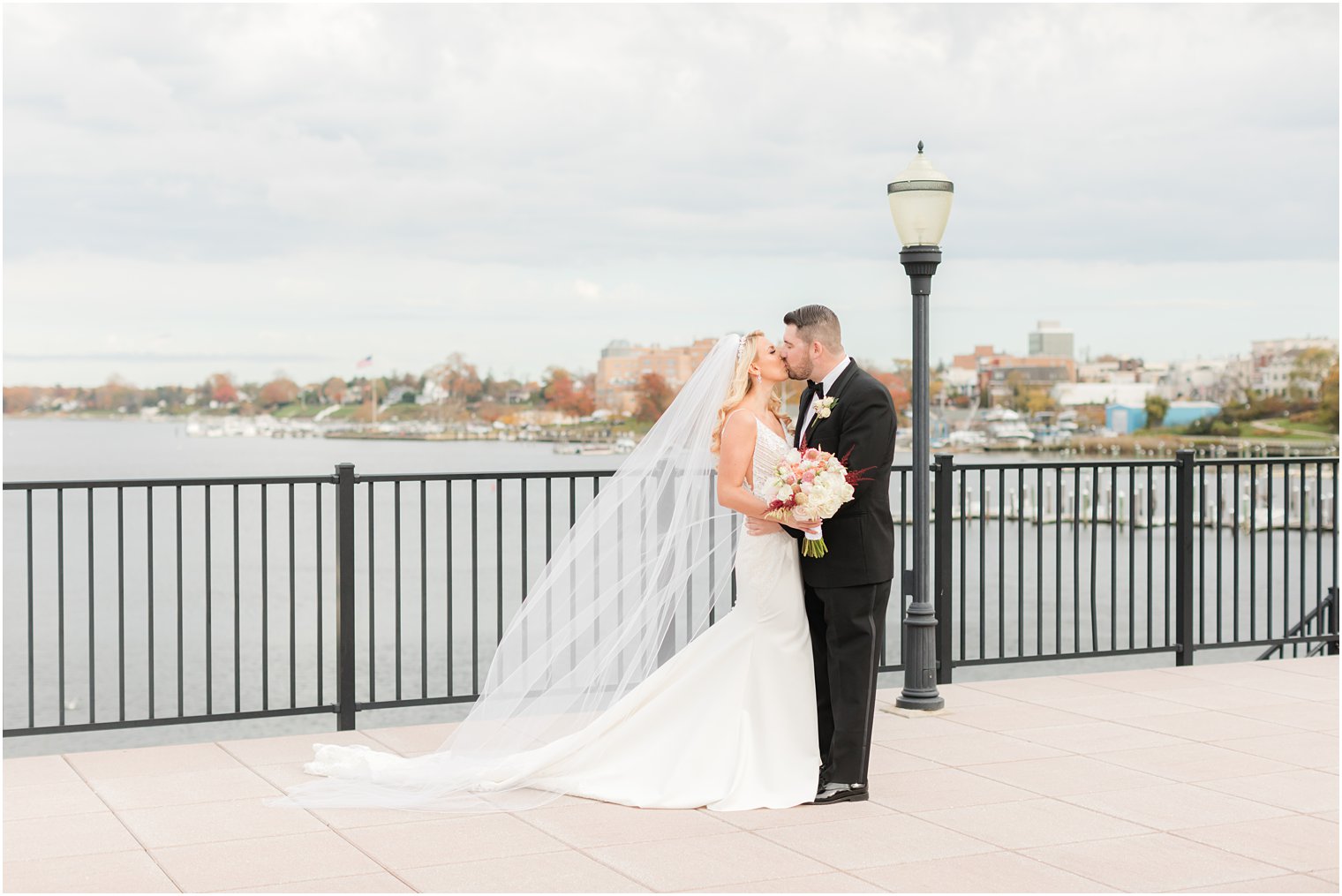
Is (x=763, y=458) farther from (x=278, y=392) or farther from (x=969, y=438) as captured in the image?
(x=278, y=392)

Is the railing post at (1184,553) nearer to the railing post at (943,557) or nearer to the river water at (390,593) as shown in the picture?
the river water at (390,593)

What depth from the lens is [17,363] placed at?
67.3 metres

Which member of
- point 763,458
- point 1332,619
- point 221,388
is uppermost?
point 221,388

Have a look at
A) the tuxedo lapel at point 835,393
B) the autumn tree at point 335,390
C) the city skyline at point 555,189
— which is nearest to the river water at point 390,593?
the tuxedo lapel at point 835,393

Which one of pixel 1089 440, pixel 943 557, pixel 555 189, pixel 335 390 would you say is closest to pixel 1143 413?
pixel 1089 440

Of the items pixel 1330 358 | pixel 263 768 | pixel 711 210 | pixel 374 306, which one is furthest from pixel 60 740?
pixel 1330 358

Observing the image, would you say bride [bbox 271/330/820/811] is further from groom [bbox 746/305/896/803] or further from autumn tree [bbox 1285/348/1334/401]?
autumn tree [bbox 1285/348/1334/401]

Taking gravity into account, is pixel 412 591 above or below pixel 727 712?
below

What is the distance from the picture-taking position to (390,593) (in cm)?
3850

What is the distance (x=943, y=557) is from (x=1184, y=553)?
5.69 feet

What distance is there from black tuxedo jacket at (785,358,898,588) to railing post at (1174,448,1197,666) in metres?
3.49

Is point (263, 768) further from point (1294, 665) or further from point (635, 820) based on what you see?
point (1294, 665)

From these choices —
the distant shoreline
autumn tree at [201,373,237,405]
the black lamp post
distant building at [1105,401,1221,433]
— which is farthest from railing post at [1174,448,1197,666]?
autumn tree at [201,373,237,405]

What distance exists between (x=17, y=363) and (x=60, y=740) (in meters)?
51.8
